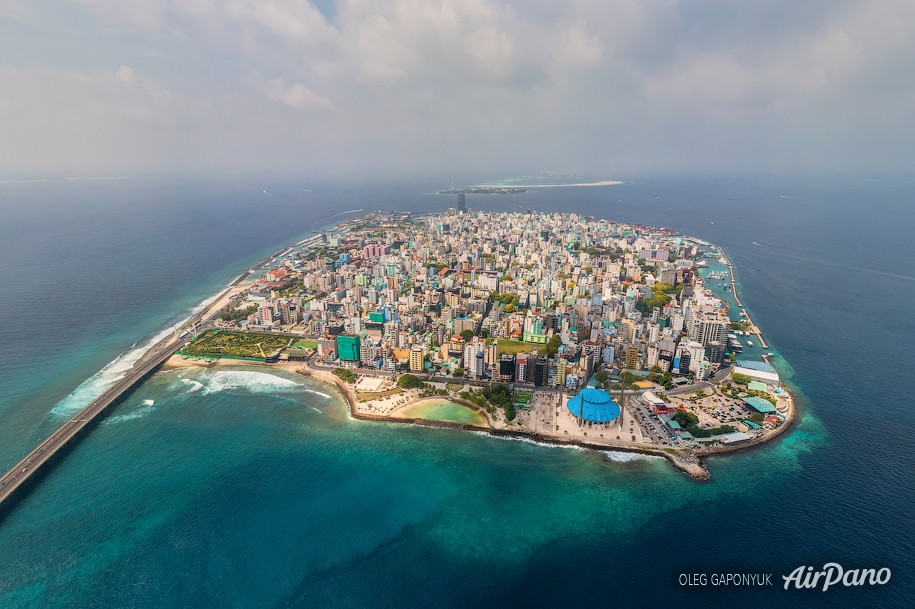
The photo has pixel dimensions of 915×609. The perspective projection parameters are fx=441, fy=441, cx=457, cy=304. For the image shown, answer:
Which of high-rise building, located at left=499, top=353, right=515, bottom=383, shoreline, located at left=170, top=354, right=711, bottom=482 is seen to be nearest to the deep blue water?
shoreline, located at left=170, top=354, right=711, bottom=482

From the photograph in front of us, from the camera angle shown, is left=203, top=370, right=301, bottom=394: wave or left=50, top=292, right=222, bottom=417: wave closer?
left=50, top=292, right=222, bottom=417: wave

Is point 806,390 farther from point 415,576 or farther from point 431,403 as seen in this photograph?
point 415,576

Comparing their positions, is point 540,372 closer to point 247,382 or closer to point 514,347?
point 514,347

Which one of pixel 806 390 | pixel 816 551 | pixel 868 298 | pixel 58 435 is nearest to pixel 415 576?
pixel 816 551

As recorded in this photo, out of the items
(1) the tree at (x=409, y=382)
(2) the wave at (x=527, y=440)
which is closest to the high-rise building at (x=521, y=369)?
(2) the wave at (x=527, y=440)

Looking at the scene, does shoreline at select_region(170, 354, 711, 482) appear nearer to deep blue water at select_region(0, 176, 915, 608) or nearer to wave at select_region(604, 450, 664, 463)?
wave at select_region(604, 450, 664, 463)

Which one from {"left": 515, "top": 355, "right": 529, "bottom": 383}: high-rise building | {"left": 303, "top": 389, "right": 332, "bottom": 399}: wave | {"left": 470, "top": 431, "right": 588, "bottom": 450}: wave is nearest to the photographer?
{"left": 470, "top": 431, "right": 588, "bottom": 450}: wave
